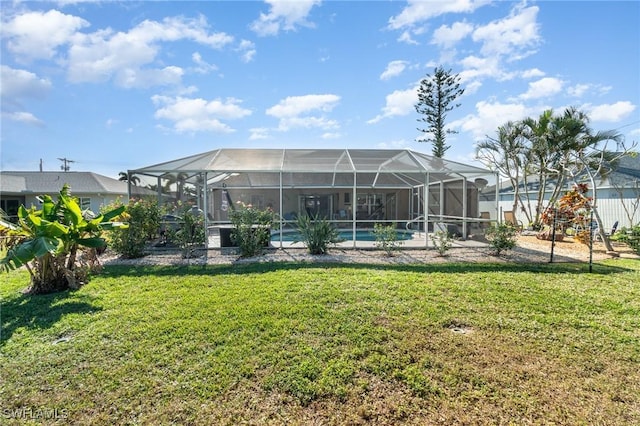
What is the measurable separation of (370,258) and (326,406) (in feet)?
19.5

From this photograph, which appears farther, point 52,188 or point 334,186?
point 52,188

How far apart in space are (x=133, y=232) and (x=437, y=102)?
75.5 ft

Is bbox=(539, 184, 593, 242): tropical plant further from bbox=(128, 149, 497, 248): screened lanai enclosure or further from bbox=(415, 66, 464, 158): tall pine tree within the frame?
bbox=(415, 66, 464, 158): tall pine tree

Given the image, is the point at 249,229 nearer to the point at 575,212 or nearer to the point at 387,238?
the point at 387,238

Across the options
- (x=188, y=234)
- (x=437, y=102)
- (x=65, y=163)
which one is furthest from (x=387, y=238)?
(x=65, y=163)

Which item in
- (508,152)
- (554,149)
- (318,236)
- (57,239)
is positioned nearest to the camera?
(57,239)

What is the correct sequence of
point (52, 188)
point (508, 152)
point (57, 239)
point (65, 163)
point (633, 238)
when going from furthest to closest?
point (65, 163) → point (52, 188) → point (508, 152) → point (633, 238) → point (57, 239)

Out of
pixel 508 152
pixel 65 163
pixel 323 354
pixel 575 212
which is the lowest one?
pixel 323 354

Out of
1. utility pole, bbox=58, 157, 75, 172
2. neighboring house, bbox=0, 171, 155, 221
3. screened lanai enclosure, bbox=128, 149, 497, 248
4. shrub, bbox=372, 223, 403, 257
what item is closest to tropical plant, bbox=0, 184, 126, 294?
screened lanai enclosure, bbox=128, 149, 497, 248

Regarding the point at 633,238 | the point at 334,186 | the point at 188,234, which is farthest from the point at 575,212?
the point at 188,234

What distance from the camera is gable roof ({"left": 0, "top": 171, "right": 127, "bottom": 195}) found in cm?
2295

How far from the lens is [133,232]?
8359mm

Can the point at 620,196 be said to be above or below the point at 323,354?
above

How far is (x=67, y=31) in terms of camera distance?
739 centimetres
